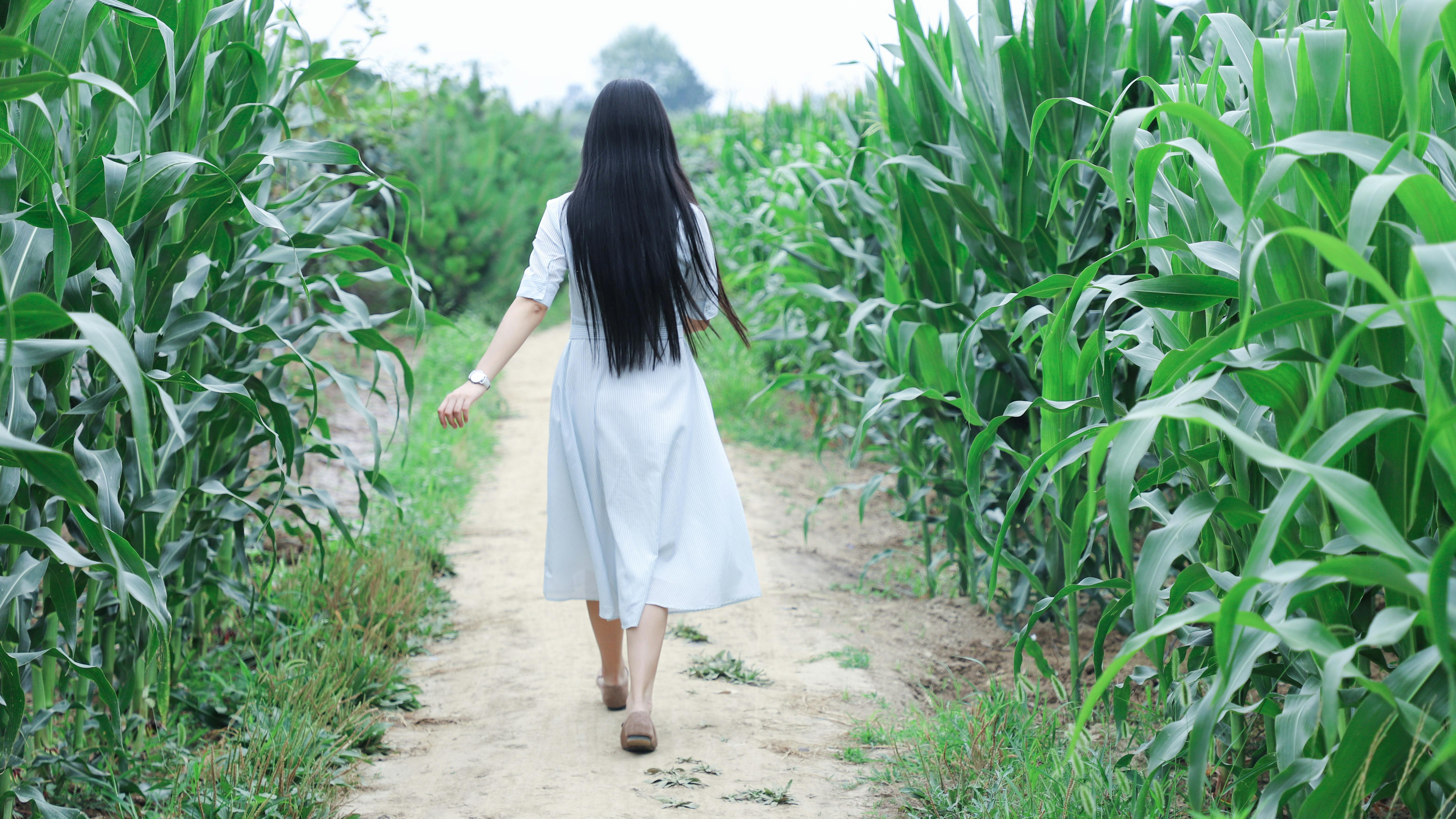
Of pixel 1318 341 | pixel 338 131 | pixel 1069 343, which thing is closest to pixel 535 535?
pixel 1069 343

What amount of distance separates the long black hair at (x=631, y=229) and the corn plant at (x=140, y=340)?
470mm

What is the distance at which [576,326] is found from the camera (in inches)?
109

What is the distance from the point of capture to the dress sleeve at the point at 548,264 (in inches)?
104

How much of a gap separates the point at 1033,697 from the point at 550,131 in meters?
15.5

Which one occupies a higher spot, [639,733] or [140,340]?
[140,340]

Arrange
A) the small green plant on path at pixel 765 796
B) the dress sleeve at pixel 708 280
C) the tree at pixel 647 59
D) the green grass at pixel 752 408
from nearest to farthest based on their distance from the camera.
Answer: the small green plant on path at pixel 765 796 → the dress sleeve at pixel 708 280 → the green grass at pixel 752 408 → the tree at pixel 647 59

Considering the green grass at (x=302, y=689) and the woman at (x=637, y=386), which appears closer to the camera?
the green grass at (x=302, y=689)

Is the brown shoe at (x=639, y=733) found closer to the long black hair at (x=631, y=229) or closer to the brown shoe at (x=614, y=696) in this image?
the brown shoe at (x=614, y=696)

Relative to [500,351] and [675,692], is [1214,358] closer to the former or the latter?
[500,351]

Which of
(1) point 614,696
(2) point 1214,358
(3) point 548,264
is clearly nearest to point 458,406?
(3) point 548,264

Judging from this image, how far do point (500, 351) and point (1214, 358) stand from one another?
5.52ft

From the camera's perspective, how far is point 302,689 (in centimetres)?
260

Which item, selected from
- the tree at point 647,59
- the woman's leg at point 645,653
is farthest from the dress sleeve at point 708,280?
the tree at point 647,59

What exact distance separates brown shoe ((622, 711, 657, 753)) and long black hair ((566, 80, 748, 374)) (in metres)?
0.89
